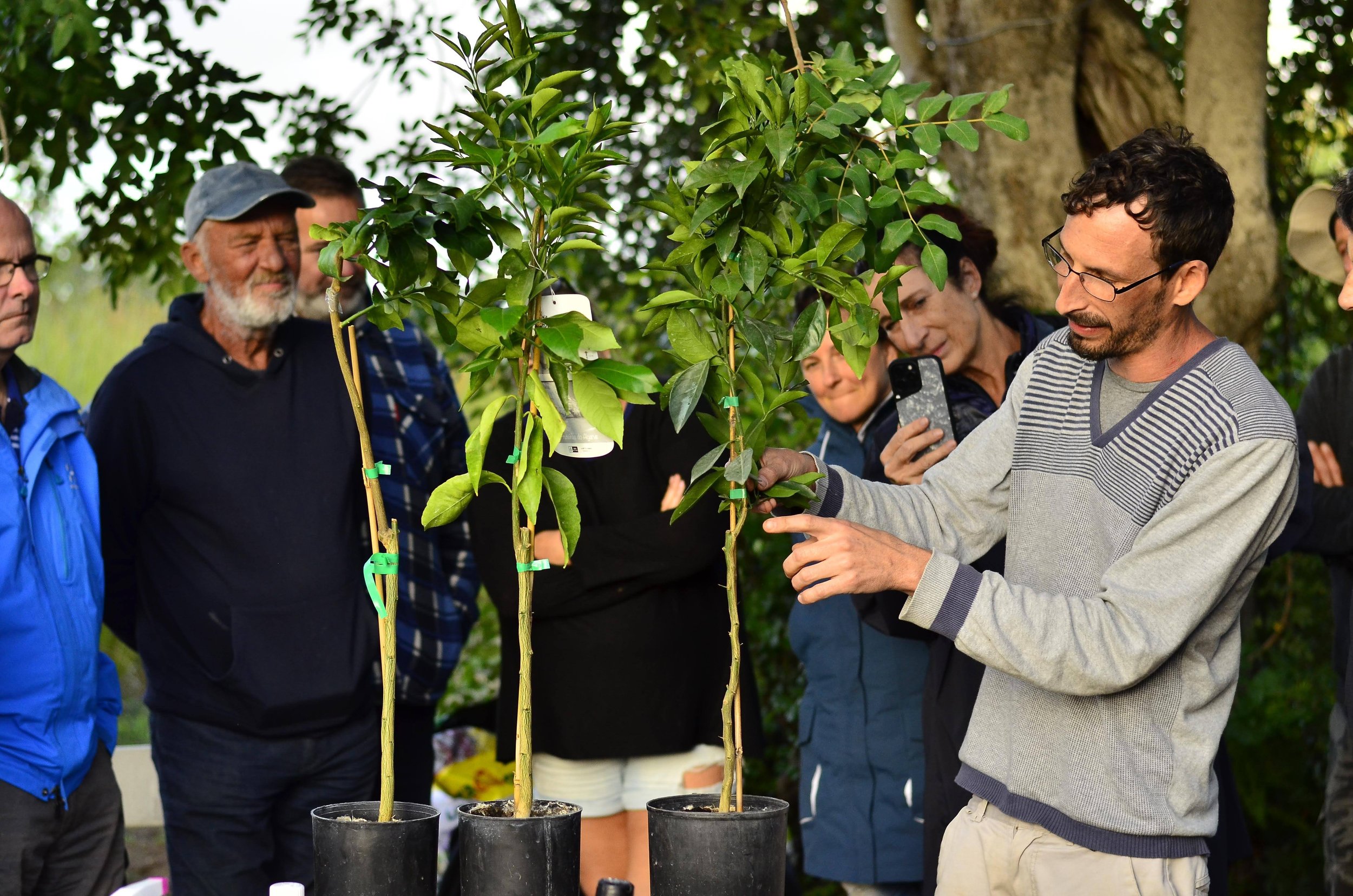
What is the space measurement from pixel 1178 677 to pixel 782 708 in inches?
112

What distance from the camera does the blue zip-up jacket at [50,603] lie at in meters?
2.35

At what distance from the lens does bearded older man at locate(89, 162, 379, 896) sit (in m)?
2.76

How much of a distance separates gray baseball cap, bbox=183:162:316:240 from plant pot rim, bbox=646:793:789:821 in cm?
183

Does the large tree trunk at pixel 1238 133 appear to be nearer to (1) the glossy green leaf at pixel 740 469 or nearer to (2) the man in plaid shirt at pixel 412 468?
(2) the man in plaid shirt at pixel 412 468

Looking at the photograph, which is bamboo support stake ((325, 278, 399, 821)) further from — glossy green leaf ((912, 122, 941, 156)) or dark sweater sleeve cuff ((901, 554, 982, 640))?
glossy green leaf ((912, 122, 941, 156))

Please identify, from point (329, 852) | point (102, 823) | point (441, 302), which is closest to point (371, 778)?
point (102, 823)


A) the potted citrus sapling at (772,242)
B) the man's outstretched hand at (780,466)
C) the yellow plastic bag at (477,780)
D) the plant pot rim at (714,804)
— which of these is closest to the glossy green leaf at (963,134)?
the potted citrus sapling at (772,242)

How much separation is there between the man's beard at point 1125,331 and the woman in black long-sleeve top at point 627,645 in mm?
1086

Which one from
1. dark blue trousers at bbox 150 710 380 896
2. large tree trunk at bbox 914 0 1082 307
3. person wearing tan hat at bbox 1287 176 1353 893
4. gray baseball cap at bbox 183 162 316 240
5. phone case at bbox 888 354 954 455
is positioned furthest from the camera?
large tree trunk at bbox 914 0 1082 307

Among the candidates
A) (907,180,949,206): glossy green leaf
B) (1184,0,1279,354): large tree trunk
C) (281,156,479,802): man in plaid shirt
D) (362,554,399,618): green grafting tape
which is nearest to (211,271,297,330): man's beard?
(281,156,479,802): man in plaid shirt

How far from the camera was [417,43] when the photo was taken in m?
4.86

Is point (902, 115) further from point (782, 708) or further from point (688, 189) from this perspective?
point (782, 708)

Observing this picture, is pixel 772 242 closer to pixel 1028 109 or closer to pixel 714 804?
pixel 714 804

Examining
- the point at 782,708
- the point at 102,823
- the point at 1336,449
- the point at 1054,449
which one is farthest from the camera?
the point at 782,708
